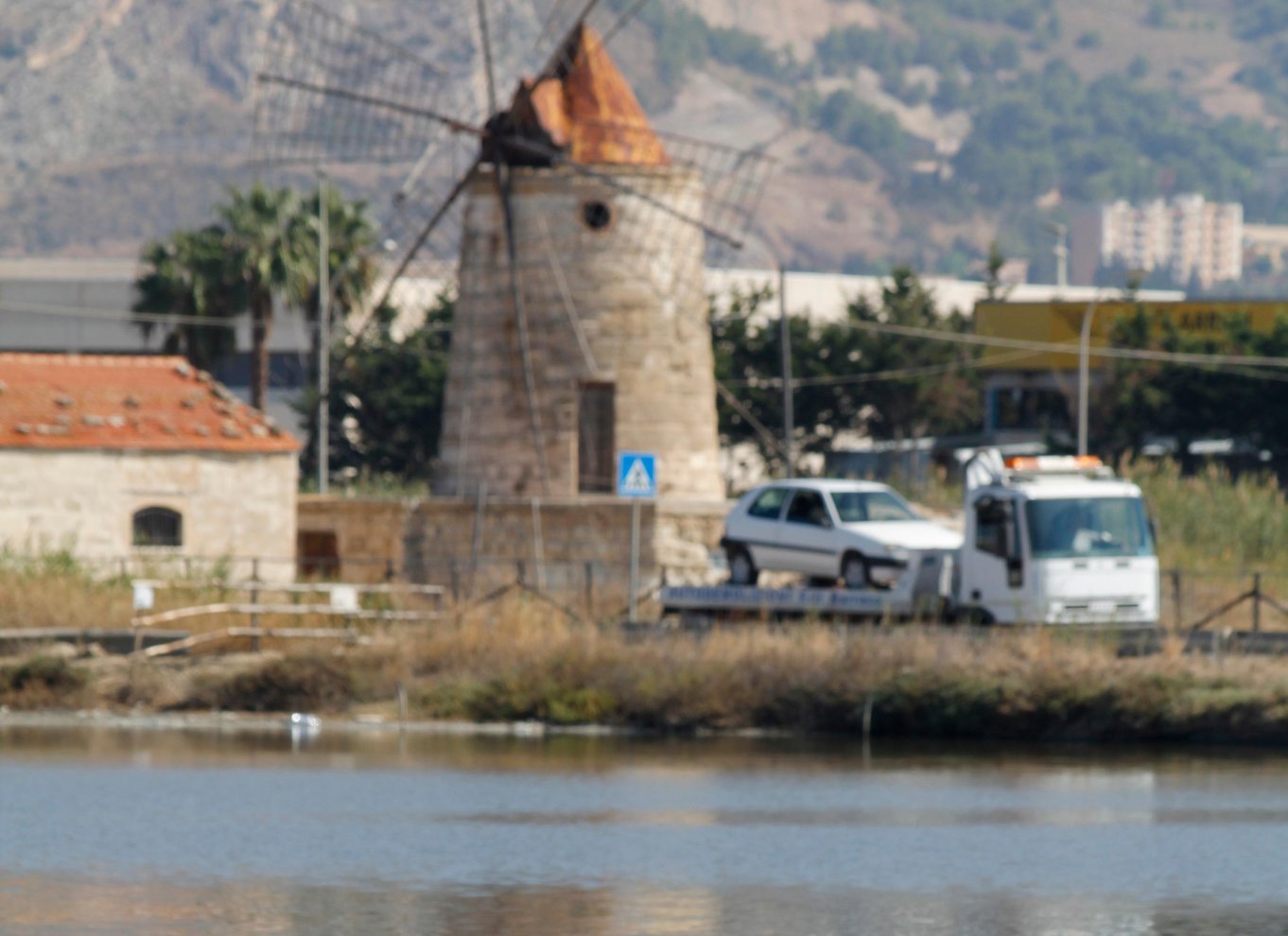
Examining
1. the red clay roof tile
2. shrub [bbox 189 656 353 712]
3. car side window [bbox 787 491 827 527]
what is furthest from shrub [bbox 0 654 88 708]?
car side window [bbox 787 491 827 527]

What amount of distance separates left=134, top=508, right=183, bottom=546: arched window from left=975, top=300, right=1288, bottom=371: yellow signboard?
3201 cm

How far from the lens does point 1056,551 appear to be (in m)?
31.0

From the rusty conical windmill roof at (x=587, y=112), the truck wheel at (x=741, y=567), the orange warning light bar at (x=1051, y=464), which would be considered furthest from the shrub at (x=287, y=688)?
the rusty conical windmill roof at (x=587, y=112)

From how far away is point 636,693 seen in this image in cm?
Answer: 3150

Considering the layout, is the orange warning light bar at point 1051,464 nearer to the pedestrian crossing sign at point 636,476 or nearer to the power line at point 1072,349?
the pedestrian crossing sign at point 636,476

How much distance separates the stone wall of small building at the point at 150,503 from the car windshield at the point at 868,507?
35.8 feet

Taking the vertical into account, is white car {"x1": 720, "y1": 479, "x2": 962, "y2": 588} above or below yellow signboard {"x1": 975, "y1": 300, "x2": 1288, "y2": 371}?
below

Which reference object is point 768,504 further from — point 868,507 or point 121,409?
point 121,409

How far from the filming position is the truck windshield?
30.9 m

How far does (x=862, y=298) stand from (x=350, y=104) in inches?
1100

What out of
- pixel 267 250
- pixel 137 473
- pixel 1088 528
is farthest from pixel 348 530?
pixel 267 250

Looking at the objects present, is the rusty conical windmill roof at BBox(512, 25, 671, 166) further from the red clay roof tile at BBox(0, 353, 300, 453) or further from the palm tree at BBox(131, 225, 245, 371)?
the palm tree at BBox(131, 225, 245, 371)

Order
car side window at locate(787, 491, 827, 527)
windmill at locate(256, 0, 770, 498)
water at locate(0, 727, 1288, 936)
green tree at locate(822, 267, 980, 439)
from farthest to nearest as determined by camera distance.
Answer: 1. green tree at locate(822, 267, 980, 439)
2. windmill at locate(256, 0, 770, 498)
3. car side window at locate(787, 491, 827, 527)
4. water at locate(0, 727, 1288, 936)

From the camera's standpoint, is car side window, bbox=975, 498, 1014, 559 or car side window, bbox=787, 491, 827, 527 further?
car side window, bbox=787, 491, 827, 527
